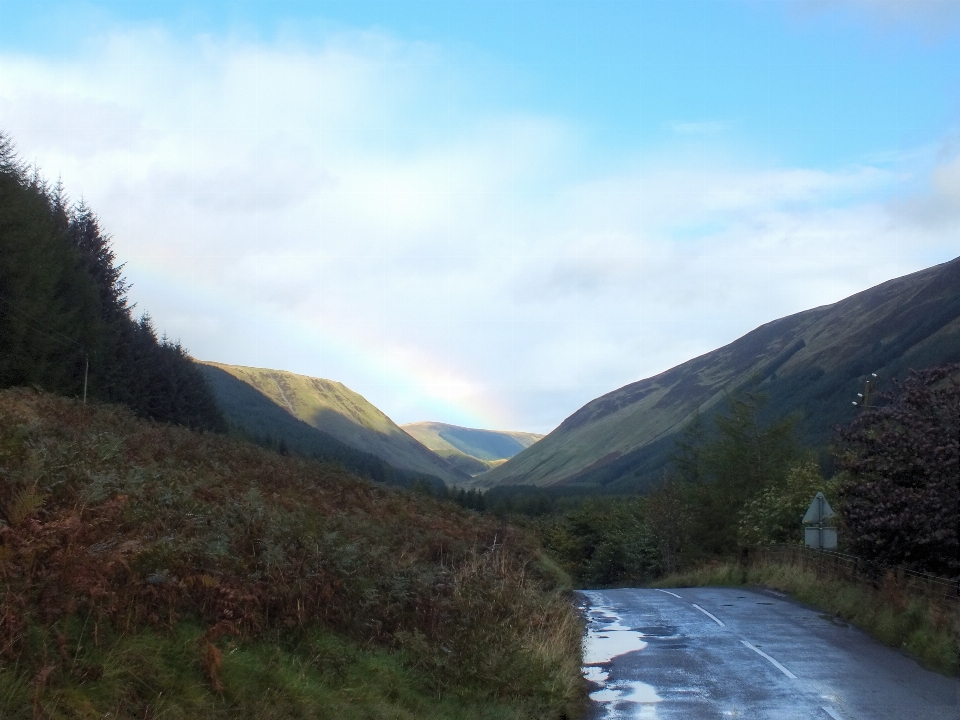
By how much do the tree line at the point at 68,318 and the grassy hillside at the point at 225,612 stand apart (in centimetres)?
2315

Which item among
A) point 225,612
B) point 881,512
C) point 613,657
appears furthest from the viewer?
point 881,512

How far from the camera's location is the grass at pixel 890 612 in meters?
12.9

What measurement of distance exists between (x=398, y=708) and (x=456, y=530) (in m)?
11.5

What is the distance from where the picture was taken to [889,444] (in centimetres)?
1711

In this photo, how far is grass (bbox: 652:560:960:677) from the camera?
42.3ft

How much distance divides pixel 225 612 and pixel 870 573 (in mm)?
15270

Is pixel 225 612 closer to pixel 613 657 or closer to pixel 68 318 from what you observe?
pixel 613 657

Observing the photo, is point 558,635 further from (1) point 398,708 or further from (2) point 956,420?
(2) point 956,420

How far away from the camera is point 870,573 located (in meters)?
18.5

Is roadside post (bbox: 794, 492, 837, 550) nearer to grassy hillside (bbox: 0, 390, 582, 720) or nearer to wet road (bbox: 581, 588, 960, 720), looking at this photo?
wet road (bbox: 581, 588, 960, 720)

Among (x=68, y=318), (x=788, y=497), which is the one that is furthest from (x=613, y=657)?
(x=68, y=318)

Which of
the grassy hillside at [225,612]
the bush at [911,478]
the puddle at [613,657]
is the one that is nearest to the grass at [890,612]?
the bush at [911,478]

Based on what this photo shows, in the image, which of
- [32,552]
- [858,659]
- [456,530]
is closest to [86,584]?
[32,552]

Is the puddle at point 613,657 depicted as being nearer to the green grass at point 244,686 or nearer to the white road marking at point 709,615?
the white road marking at point 709,615
